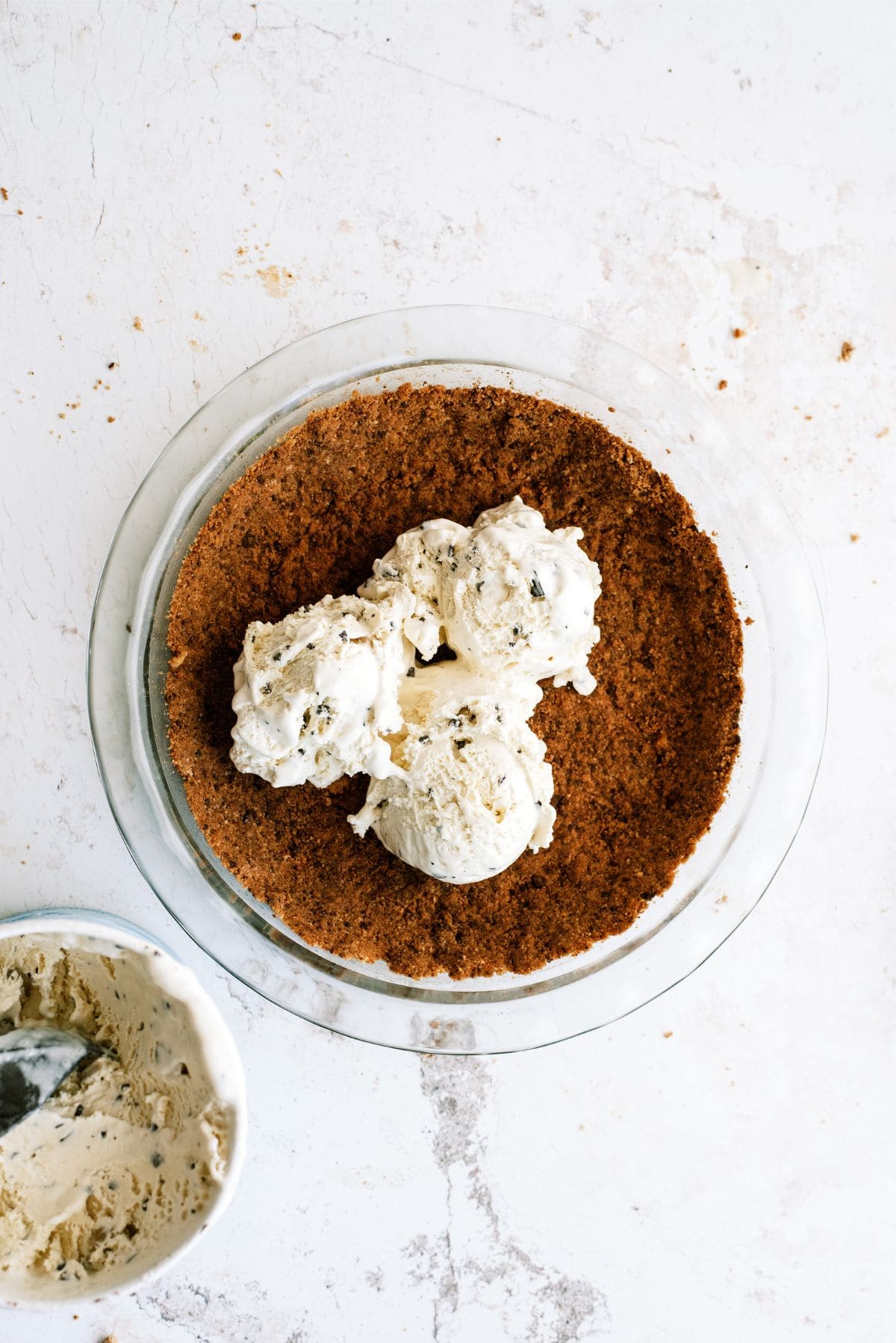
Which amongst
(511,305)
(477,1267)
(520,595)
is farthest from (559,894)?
(511,305)

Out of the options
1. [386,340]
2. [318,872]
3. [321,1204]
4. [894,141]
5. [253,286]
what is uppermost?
[894,141]

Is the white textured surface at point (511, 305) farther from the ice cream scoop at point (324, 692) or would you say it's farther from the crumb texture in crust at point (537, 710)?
the ice cream scoop at point (324, 692)

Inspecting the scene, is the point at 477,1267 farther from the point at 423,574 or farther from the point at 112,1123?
the point at 423,574

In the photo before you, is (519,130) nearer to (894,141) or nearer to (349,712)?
(894,141)

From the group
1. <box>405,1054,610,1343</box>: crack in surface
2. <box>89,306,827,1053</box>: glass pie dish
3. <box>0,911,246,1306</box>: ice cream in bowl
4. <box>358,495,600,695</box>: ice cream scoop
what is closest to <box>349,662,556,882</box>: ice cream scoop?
<box>358,495,600,695</box>: ice cream scoop

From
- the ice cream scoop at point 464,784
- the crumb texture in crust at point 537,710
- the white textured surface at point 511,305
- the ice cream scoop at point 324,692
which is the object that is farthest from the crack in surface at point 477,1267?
the ice cream scoop at point 324,692

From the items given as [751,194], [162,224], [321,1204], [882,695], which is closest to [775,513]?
[882,695]

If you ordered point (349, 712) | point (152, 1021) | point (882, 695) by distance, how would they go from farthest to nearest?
1. point (882, 695)
2. point (152, 1021)
3. point (349, 712)

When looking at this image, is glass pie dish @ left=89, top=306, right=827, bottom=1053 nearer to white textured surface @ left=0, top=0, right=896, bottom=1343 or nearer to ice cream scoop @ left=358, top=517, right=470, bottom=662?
→ white textured surface @ left=0, top=0, right=896, bottom=1343
